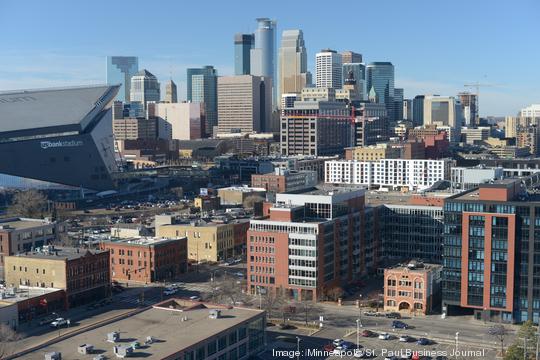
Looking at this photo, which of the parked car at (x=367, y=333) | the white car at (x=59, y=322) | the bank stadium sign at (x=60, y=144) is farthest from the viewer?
the bank stadium sign at (x=60, y=144)

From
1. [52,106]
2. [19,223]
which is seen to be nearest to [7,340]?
[19,223]

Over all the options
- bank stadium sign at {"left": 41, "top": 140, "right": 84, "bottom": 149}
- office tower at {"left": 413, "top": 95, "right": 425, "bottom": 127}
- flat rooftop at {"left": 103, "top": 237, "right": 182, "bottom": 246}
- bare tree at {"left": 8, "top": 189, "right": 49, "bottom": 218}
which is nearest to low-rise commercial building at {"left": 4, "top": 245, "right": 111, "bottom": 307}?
flat rooftop at {"left": 103, "top": 237, "right": 182, "bottom": 246}

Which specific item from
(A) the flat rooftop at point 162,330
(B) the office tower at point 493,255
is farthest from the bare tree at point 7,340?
(B) the office tower at point 493,255

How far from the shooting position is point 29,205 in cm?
5625

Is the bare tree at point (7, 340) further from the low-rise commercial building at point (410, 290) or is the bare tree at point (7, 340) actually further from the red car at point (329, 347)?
the low-rise commercial building at point (410, 290)

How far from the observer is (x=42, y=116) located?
6850 centimetres

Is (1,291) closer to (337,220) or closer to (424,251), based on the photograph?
(337,220)

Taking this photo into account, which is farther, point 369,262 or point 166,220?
point 166,220

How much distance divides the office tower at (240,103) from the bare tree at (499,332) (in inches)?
4709

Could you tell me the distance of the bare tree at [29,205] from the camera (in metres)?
55.8

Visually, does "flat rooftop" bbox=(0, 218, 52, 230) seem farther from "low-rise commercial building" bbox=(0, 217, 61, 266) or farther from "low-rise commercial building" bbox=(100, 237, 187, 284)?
"low-rise commercial building" bbox=(100, 237, 187, 284)

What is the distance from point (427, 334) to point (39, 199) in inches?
1511

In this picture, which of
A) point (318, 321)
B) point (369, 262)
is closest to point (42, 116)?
point (369, 262)

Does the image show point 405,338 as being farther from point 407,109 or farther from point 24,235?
point 407,109
